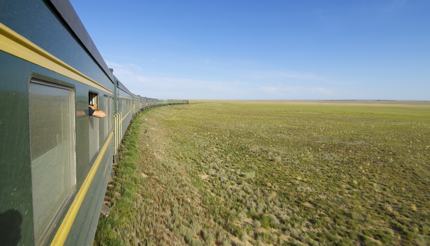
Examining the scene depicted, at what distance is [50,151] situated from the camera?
177 cm

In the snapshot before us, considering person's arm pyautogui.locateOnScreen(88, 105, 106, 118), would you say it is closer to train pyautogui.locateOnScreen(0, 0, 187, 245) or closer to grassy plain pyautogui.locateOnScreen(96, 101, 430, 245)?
train pyautogui.locateOnScreen(0, 0, 187, 245)

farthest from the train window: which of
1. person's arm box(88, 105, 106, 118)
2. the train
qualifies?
person's arm box(88, 105, 106, 118)

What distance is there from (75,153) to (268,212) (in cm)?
408

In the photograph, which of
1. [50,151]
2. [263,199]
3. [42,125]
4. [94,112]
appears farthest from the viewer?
[263,199]

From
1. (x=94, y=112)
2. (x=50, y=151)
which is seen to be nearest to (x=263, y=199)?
(x=94, y=112)

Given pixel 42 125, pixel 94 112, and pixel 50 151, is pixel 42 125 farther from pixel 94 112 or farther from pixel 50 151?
pixel 94 112

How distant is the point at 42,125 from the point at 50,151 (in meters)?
0.30

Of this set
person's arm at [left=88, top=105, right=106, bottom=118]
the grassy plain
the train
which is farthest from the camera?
the grassy plain

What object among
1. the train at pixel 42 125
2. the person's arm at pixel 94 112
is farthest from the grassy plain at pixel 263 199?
the train at pixel 42 125

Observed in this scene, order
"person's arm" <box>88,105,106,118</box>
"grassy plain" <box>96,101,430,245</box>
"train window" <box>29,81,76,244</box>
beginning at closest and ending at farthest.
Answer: "train window" <box>29,81,76,244</box>
"person's arm" <box>88,105,106,118</box>
"grassy plain" <box>96,101,430,245</box>

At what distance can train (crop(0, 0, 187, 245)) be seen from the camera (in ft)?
3.43

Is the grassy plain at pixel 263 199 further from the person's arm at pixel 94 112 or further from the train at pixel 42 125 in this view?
the train at pixel 42 125

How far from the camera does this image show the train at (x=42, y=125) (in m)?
1.04

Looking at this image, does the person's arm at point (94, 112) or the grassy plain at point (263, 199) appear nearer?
the person's arm at point (94, 112)
